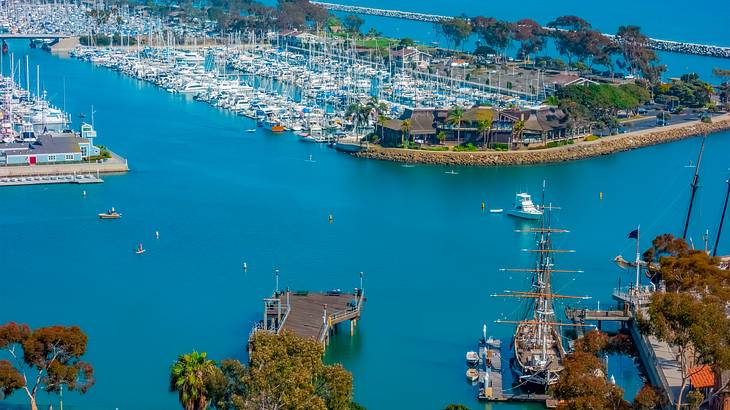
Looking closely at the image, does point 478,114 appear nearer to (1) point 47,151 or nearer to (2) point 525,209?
(2) point 525,209

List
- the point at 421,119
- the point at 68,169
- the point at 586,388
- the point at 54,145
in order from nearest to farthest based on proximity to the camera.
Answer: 1. the point at 586,388
2. the point at 68,169
3. the point at 54,145
4. the point at 421,119

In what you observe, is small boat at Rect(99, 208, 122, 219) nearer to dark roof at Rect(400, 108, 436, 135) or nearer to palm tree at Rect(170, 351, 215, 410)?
dark roof at Rect(400, 108, 436, 135)

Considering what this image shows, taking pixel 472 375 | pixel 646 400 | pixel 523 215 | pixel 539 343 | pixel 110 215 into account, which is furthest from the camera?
pixel 523 215

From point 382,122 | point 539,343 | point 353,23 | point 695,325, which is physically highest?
point 353,23

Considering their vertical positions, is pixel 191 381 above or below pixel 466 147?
above

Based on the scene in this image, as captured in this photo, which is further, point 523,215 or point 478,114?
point 478,114

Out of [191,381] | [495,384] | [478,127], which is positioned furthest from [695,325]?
[478,127]

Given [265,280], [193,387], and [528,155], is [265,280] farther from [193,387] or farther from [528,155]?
[528,155]
